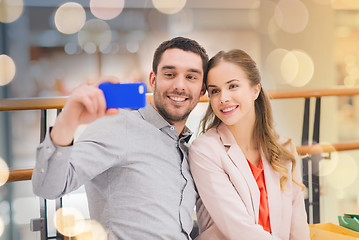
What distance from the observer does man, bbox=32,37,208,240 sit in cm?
100

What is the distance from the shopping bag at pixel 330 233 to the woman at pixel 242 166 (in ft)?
0.15

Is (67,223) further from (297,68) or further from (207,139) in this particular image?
(297,68)

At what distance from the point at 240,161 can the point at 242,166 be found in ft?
0.06

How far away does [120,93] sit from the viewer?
83 cm

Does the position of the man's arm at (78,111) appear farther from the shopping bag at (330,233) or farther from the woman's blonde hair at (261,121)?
the shopping bag at (330,233)

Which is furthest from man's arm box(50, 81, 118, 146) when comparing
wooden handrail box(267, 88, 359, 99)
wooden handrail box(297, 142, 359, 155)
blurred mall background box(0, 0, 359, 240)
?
blurred mall background box(0, 0, 359, 240)

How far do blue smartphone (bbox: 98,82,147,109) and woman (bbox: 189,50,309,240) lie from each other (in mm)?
523

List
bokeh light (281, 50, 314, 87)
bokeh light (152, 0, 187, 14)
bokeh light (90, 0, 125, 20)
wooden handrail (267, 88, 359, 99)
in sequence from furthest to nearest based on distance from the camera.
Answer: bokeh light (152, 0, 187, 14) → bokeh light (90, 0, 125, 20) → bokeh light (281, 50, 314, 87) → wooden handrail (267, 88, 359, 99)

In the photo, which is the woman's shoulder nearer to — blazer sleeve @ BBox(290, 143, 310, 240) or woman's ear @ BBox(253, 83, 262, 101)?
woman's ear @ BBox(253, 83, 262, 101)

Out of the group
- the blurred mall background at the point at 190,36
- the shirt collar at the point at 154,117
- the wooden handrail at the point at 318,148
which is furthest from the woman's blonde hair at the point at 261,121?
the blurred mall background at the point at 190,36

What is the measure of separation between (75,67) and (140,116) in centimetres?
393

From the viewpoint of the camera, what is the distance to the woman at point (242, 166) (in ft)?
4.18

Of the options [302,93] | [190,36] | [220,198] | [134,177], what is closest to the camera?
[134,177]

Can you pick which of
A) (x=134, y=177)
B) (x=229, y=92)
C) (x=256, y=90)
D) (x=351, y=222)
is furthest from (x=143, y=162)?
(x=351, y=222)
